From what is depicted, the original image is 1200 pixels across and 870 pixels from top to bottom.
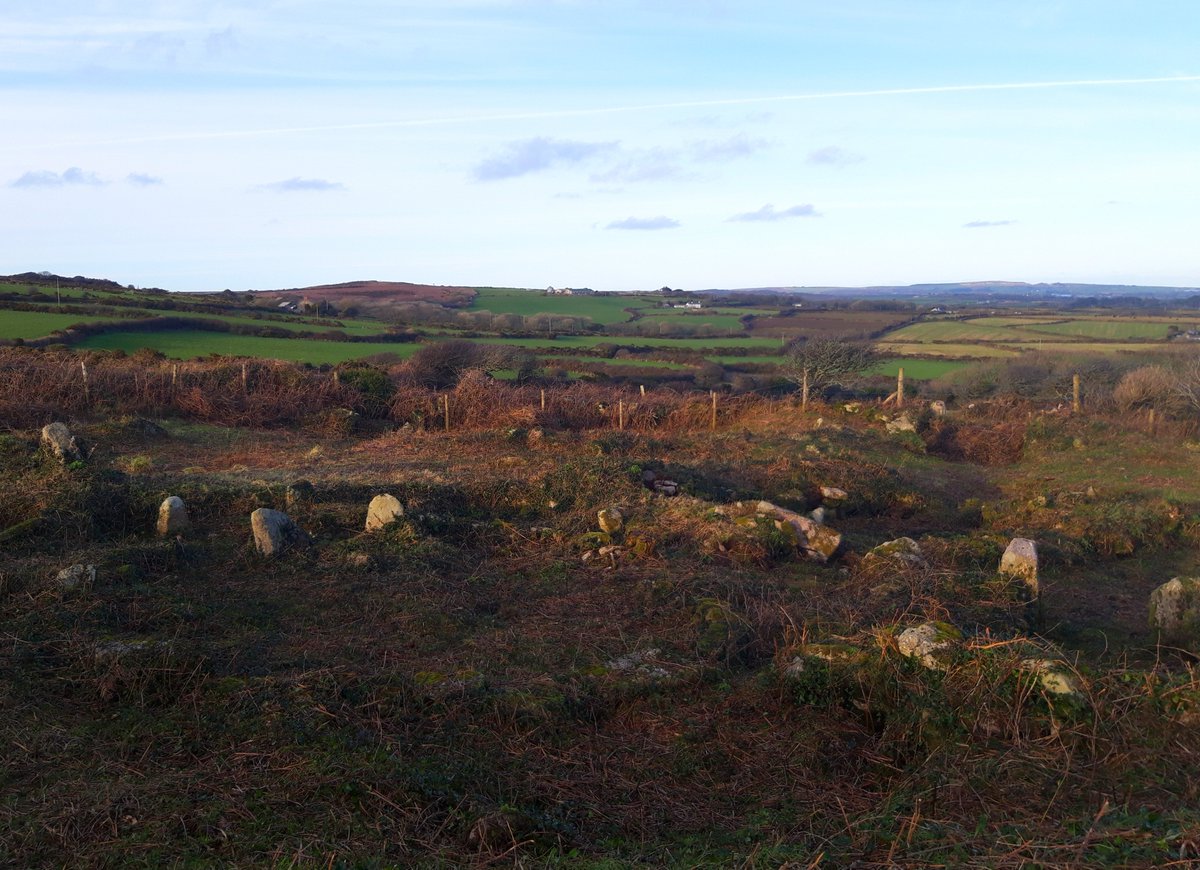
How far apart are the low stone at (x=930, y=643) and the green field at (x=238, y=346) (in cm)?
2704

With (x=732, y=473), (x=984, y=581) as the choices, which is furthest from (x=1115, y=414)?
(x=984, y=581)

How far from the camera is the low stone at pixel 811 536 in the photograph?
415 inches

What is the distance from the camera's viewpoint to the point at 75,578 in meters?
7.67

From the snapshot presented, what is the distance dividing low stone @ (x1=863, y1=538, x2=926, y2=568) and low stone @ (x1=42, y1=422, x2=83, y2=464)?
10094 mm

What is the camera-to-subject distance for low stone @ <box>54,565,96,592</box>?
24.8 ft

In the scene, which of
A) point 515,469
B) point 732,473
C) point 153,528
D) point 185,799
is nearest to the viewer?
point 185,799

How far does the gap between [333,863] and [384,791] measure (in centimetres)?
77

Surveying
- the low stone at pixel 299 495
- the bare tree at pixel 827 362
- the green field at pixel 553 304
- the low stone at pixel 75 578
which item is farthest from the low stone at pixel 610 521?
the green field at pixel 553 304

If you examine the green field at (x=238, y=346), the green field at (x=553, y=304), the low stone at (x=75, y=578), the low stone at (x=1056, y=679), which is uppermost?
the green field at (x=553, y=304)

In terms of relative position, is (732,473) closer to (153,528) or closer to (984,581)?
(984,581)

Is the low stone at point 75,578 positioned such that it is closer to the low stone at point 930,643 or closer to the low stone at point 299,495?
the low stone at point 299,495

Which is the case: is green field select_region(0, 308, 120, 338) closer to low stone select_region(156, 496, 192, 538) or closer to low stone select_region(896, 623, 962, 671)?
low stone select_region(156, 496, 192, 538)

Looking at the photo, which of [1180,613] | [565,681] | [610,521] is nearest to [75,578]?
[565,681]

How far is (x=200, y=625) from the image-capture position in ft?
23.9
